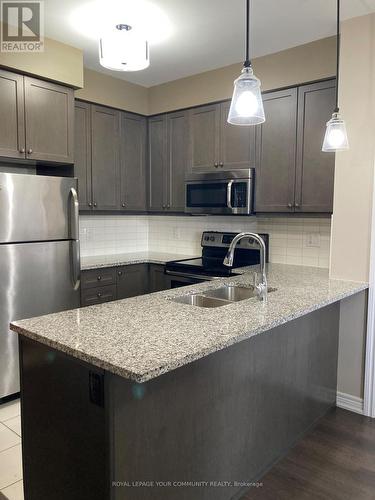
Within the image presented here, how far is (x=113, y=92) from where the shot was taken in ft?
12.6

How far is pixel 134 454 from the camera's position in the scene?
138 cm

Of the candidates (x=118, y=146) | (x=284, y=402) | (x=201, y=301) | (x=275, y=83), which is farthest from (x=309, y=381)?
(x=118, y=146)

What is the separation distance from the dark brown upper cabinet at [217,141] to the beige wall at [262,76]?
0.41 feet

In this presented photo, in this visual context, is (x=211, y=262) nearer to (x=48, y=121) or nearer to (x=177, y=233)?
(x=177, y=233)

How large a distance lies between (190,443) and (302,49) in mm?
2912

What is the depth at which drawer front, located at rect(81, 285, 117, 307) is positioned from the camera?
341 cm

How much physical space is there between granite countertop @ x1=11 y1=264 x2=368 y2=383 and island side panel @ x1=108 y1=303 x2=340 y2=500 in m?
0.13

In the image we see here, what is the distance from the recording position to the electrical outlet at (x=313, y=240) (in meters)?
3.38

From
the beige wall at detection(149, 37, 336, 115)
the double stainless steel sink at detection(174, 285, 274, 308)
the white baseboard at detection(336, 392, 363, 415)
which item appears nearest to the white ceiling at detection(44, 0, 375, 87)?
the beige wall at detection(149, 37, 336, 115)

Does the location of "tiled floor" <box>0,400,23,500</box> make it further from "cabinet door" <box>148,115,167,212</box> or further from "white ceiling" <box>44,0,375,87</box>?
"white ceiling" <box>44,0,375,87</box>

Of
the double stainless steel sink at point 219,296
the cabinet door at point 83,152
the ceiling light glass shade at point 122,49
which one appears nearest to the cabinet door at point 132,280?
the cabinet door at point 83,152

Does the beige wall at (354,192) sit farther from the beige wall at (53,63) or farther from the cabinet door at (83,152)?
the cabinet door at (83,152)

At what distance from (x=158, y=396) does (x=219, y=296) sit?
1.06m

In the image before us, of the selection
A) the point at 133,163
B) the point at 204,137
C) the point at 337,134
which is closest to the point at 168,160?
the point at 133,163
